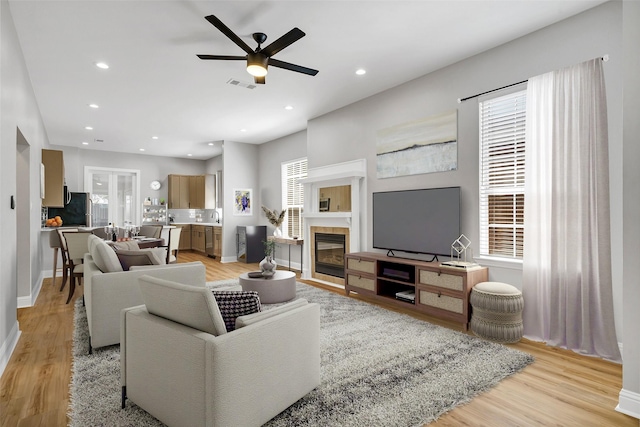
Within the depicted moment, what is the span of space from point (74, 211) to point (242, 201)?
11.4 ft

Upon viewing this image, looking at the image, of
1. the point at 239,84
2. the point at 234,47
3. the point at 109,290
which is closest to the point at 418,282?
the point at 109,290

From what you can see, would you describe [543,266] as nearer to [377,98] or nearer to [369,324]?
[369,324]

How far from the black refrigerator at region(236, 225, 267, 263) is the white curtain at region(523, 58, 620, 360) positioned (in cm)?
569

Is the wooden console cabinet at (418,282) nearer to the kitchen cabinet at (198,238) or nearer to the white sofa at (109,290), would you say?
the white sofa at (109,290)

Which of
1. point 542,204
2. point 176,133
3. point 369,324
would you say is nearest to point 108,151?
point 176,133

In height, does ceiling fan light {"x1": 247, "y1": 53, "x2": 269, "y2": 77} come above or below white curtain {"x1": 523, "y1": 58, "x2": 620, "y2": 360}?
above

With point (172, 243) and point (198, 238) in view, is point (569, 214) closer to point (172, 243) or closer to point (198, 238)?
point (172, 243)

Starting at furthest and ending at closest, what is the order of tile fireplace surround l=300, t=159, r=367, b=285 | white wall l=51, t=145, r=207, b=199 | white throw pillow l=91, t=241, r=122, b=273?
white wall l=51, t=145, r=207, b=199
tile fireplace surround l=300, t=159, r=367, b=285
white throw pillow l=91, t=241, r=122, b=273

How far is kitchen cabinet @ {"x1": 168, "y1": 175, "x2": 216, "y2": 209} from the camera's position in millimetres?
9562

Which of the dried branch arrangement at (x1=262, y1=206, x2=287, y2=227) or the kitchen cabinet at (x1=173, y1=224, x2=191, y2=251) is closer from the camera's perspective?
the dried branch arrangement at (x1=262, y1=206, x2=287, y2=227)

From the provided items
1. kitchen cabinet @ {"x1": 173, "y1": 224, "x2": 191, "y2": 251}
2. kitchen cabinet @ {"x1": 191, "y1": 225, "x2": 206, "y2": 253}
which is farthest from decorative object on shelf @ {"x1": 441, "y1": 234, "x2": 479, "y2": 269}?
kitchen cabinet @ {"x1": 173, "y1": 224, "x2": 191, "y2": 251}

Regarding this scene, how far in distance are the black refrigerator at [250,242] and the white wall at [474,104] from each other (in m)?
2.80

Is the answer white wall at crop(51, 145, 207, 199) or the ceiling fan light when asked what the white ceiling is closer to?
the ceiling fan light

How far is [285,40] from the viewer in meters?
2.81
